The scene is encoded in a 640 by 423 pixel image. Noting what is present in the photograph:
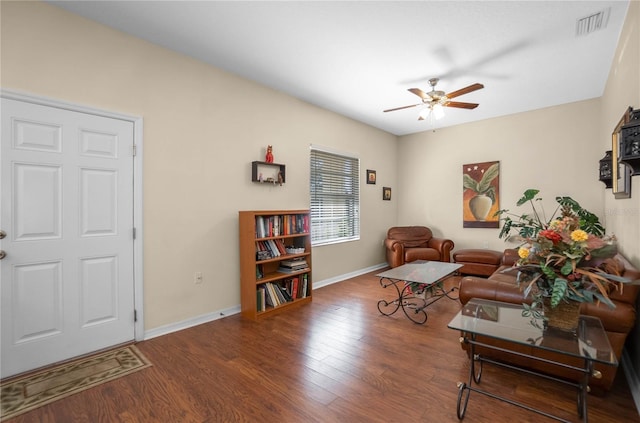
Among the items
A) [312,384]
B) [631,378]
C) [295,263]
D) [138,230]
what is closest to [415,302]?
[295,263]

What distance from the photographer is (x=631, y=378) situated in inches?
77.7

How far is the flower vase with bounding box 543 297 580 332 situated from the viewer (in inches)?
63.4

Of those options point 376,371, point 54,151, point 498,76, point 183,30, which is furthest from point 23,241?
point 498,76

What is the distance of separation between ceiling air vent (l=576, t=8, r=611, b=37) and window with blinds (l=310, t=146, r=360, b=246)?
10.5 feet

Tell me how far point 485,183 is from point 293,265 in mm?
3998

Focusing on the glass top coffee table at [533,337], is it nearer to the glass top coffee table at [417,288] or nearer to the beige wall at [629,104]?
the beige wall at [629,104]

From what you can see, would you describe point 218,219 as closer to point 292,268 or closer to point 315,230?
point 292,268

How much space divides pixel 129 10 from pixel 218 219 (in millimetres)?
2034

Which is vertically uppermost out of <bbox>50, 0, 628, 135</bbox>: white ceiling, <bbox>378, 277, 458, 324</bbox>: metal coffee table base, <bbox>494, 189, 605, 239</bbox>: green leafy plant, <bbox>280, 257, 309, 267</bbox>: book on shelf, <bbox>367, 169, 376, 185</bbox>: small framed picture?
<bbox>50, 0, 628, 135</bbox>: white ceiling

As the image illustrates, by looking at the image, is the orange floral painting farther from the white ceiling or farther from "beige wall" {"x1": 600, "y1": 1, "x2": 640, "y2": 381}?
"beige wall" {"x1": 600, "y1": 1, "x2": 640, "y2": 381}

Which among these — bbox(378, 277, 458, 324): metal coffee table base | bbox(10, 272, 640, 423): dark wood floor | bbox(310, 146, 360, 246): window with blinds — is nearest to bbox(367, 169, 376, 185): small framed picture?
bbox(310, 146, 360, 246): window with blinds

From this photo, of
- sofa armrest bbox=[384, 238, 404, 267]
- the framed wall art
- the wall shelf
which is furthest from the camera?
the framed wall art

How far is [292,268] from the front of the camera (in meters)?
3.76

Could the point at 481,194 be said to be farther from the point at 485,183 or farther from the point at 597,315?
the point at 597,315
